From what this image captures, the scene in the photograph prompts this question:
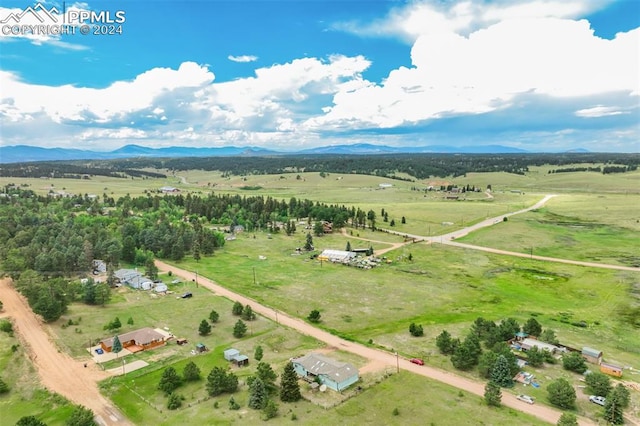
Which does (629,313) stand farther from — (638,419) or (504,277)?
(638,419)

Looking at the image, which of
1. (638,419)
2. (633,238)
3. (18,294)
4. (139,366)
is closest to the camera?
(638,419)

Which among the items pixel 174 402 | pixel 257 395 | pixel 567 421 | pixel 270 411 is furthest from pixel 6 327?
pixel 567 421

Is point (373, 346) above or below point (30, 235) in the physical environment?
below

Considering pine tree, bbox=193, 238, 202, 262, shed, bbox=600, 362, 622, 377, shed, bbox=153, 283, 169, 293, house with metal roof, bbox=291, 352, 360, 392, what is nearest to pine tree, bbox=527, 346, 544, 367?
shed, bbox=600, 362, 622, 377

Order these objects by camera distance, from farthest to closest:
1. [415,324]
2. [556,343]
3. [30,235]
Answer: [30,235], [415,324], [556,343]

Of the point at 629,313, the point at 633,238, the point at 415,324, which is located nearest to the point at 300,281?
the point at 415,324

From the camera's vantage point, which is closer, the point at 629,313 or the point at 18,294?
the point at 629,313
